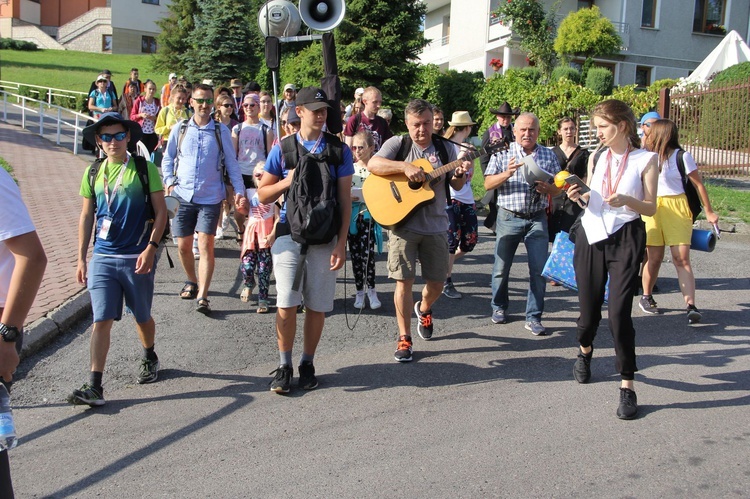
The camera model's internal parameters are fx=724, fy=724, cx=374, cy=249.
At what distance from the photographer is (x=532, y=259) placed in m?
6.45

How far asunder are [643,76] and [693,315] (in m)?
27.6

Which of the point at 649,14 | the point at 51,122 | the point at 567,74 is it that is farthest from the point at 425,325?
the point at 649,14

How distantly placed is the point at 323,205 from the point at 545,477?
2234 millimetres

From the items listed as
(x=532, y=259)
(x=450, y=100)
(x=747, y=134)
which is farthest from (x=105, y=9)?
(x=532, y=259)

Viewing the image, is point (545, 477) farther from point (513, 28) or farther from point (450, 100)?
point (513, 28)

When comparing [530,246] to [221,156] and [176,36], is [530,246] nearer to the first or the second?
[221,156]

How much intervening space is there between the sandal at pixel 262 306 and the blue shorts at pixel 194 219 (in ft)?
2.65

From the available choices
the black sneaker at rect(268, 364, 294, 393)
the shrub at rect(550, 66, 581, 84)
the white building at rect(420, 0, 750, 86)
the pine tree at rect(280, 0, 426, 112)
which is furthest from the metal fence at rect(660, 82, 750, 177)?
the white building at rect(420, 0, 750, 86)

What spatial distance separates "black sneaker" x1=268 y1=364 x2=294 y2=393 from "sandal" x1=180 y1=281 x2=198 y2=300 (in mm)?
2510

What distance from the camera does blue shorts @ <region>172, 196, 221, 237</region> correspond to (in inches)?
271

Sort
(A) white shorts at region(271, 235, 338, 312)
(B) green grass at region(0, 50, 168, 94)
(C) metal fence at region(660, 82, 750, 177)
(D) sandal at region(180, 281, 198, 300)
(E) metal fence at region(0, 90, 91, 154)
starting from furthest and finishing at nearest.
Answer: (B) green grass at region(0, 50, 168, 94) → (E) metal fence at region(0, 90, 91, 154) → (C) metal fence at region(660, 82, 750, 177) → (D) sandal at region(180, 281, 198, 300) → (A) white shorts at region(271, 235, 338, 312)

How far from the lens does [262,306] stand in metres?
7.07

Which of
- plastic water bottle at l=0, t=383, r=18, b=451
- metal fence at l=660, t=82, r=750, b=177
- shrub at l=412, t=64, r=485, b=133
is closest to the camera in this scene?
plastic water bottle at l=0, t=383, r=18, b=451

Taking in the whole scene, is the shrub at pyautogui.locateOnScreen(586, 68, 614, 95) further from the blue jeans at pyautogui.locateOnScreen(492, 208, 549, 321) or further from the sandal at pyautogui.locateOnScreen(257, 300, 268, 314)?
the sandal at pyautogui.locateOnScreen(257, 300, 268, 314)
